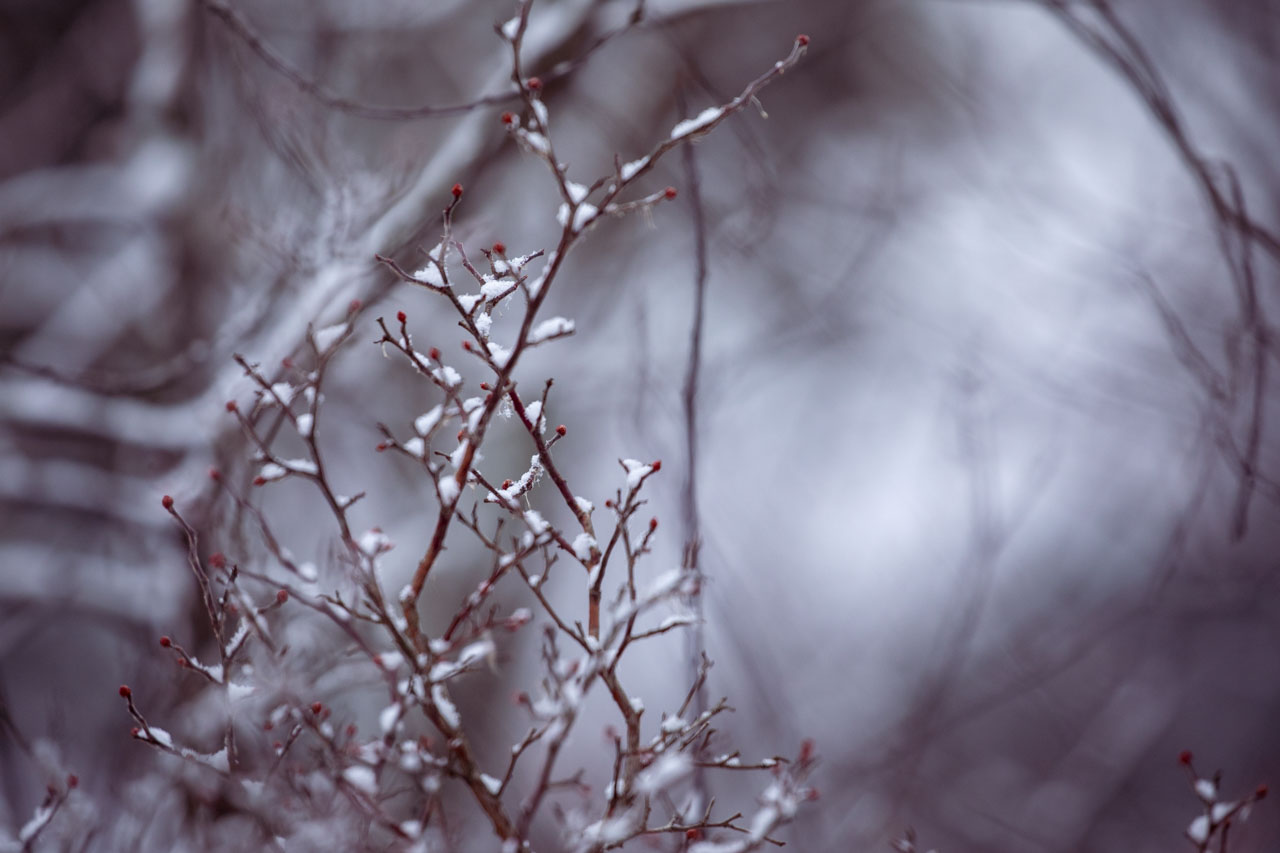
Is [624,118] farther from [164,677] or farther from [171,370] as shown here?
[164,677]

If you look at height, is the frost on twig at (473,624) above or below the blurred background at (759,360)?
below

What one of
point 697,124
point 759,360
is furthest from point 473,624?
point 759,360

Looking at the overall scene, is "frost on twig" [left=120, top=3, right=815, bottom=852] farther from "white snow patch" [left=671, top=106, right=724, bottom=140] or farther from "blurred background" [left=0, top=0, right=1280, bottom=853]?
"blurred background" [left=0, top=0, right=1280, bottom=853]

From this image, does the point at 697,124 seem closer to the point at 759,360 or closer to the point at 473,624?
the point at 473,624

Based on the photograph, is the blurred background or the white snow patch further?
the blurred background

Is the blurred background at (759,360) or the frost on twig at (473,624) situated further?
the blurred background at (759,360)

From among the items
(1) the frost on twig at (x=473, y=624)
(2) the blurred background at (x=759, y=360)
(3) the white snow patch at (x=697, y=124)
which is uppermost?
(2) the blurred background at (x=759, y=360)

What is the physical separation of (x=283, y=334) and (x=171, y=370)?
0.44 meters

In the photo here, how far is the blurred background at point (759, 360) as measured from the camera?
190cm

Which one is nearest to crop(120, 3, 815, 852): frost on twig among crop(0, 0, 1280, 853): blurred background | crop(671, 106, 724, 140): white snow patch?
crop(671, 106, 724, 140): white snow patch

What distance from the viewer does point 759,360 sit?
420 centimetres

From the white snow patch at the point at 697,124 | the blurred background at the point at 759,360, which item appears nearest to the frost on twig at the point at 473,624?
the white snow patch at the point at 697,124

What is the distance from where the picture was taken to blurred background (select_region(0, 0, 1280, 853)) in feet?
6.22

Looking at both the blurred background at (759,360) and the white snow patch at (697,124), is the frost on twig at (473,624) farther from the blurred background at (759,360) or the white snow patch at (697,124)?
the blurred background at (759,360)
